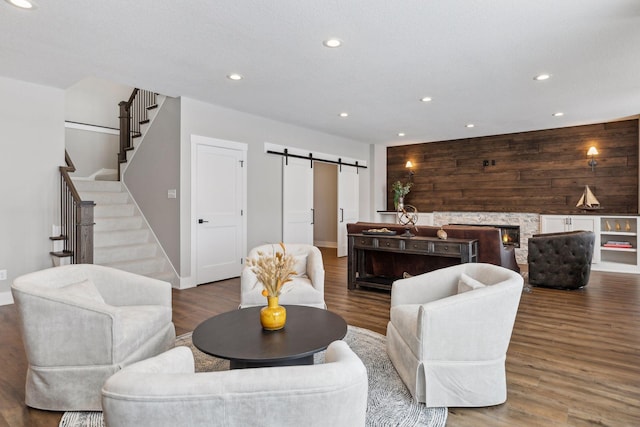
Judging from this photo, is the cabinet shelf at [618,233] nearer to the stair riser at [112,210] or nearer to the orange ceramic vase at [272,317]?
the orange ceramic vase at [272,317]

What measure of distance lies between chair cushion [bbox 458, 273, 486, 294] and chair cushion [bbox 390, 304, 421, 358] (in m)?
0.35

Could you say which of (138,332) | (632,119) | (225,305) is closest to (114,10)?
(138,332)

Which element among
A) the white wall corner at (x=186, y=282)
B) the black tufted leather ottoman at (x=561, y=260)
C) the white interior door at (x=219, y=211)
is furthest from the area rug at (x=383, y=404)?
the black tufted leather ottoman at (x=561, y=260)

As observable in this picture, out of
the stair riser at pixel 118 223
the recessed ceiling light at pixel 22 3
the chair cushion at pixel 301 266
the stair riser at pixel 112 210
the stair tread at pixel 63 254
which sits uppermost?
the recessed ceiling light at pixel 22 3

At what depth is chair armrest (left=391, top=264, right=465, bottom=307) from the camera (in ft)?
9.40

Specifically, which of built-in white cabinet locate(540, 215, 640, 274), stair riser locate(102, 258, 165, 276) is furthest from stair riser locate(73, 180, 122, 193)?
Answer: built-in white cabinet locate(540, 215, 640, 274)

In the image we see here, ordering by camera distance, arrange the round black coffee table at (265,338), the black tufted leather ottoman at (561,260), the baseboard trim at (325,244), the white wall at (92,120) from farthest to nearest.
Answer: the baseboard trim at (325,244) < the white wall at (92,120) < the black tufted leather ottoman at (561,260) < the round black coffee table at (265,338)

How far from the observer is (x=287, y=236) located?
23.1ft

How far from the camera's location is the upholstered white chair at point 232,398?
3.22 feet

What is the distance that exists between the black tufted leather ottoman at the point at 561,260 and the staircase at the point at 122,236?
17.2 ft

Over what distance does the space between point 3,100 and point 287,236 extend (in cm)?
442

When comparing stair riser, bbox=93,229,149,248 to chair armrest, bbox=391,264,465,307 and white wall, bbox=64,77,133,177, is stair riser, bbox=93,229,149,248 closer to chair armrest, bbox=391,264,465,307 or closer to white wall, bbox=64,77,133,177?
white wall, bbox=64,77,133,177

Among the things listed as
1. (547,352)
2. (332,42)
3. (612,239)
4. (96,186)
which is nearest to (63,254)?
(96,186)

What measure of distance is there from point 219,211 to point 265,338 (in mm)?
3925
